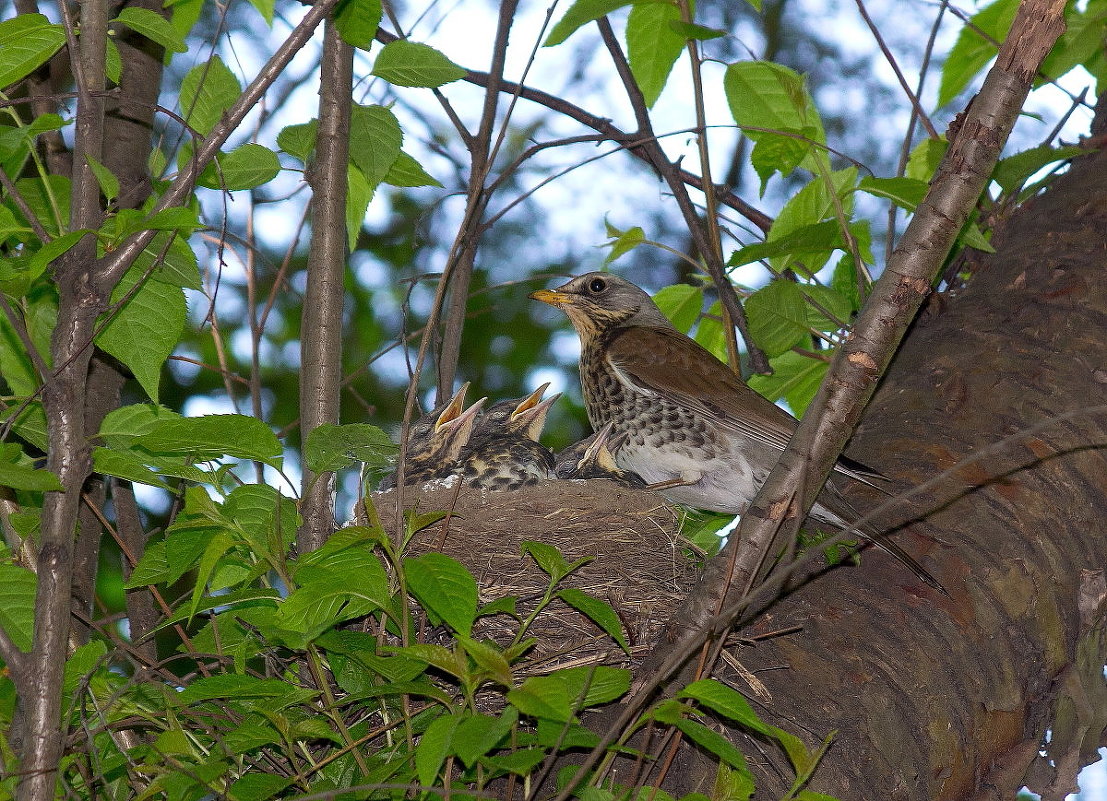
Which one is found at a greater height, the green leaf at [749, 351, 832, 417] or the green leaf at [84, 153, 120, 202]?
the green leaf at [84, 153, 120, 202]

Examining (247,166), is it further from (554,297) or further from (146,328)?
(554,297)

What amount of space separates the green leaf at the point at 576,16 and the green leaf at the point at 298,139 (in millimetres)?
671

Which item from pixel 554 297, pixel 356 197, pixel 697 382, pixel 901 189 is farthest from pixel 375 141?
pixel 554 297

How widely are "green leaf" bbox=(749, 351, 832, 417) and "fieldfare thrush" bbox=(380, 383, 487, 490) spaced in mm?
1013

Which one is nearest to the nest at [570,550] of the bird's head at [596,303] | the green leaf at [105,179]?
the green leaf at [105,179]

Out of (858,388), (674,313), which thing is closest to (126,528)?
(674,313)

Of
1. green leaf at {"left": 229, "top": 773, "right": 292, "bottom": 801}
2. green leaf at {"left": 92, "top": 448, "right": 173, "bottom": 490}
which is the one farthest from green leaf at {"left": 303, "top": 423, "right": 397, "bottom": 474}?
green leaf at {"left": 229, "top": 773, "right": 292, "bottom": 801}

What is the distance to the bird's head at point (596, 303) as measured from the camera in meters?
4.66

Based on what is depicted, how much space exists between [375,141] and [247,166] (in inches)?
13.1

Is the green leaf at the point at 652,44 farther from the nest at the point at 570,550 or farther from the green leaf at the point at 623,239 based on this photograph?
the nest at the point at 570,550

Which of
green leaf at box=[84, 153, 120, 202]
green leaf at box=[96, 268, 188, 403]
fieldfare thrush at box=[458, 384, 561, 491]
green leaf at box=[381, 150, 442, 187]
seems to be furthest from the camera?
fieldfare thrush at box=[458, 384, 561, 491]

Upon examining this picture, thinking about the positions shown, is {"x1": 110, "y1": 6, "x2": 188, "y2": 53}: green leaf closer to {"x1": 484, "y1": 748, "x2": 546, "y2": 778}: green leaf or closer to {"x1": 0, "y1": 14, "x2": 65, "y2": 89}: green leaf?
{"x1": 0, "y1": 14, "x2": 65, "y2": 89}: green leaf

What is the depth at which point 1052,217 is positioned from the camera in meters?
3.45

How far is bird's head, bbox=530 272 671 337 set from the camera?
466 cm
